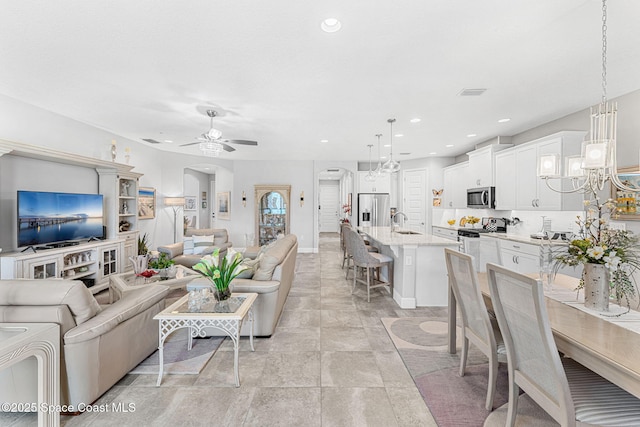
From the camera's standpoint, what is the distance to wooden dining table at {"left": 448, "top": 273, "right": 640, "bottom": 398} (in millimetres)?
1138

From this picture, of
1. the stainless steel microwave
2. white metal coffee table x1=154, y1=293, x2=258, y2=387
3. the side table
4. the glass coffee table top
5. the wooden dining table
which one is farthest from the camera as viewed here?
the stainless steel microwave

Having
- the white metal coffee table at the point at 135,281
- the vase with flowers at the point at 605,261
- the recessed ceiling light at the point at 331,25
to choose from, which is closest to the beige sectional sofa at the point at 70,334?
the white metal coffee table at the point at 135,281

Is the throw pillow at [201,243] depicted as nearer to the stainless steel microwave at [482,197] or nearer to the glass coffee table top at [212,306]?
the glass coffee table top at [212,306]

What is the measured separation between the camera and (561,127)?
4.36 metres

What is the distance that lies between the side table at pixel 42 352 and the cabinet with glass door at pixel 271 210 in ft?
21.7

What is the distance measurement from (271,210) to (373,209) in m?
2.99

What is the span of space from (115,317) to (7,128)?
3.51 metres

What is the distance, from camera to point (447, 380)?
7.42ft

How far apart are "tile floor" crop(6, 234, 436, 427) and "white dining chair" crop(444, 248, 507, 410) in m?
0.52

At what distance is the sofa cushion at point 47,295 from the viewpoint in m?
1.72

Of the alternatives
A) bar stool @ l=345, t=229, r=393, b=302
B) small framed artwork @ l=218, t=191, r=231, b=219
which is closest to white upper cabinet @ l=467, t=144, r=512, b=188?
bar stool @ l=345, t=229, r=393, b=302

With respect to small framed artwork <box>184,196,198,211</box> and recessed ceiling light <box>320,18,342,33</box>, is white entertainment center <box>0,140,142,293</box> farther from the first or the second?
small framed artwork <box>184,196,198,211</box>

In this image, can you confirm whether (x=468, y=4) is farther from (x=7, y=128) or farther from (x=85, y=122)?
(x=85, y=122)

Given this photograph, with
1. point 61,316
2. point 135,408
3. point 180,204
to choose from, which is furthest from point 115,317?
point 180,204
